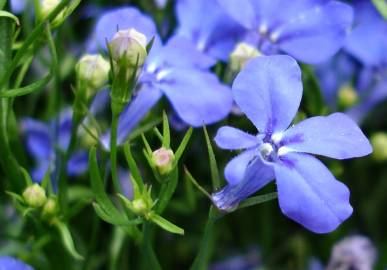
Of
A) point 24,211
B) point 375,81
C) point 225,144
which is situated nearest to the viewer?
point 225,144

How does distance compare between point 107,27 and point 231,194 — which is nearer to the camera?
point 231,194

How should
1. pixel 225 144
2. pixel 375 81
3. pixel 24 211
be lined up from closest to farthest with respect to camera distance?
pixel 225 144
pixel 24 211
pixel 375 81

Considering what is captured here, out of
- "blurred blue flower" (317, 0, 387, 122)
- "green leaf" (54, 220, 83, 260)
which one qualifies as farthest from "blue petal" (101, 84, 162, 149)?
"blurred blue flower" (317, 0, 387, 122)

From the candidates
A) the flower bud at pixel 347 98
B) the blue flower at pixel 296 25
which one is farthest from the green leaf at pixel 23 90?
the flower bud at pixel 347 98

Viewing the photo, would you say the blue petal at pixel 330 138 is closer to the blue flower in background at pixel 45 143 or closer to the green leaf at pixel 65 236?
the green leaf at pixel 65 236

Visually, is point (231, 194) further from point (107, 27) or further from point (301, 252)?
point (301, 252)

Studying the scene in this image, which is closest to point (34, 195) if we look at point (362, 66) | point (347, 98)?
point (347, 98)

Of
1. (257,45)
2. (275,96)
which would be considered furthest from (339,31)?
(275,96)

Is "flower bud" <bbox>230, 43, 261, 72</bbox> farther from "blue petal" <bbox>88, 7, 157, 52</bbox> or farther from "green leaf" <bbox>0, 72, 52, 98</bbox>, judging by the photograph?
"green leaf" <bbox>0, 72, 52, 98</bbox>

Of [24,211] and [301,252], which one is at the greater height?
[24,211]
